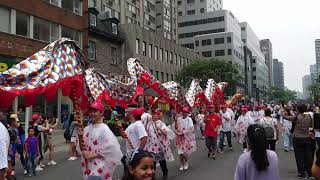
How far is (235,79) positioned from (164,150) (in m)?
40.9

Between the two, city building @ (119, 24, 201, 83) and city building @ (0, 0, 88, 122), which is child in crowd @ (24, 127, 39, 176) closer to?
city building @ (0, 0, 88, 122)

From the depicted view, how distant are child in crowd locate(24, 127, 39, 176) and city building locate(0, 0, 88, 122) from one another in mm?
10854

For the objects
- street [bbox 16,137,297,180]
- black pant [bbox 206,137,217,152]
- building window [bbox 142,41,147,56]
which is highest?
building window [bbox 142,41,147,56]

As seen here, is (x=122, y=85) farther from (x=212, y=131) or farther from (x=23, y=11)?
(x=23, y=11)

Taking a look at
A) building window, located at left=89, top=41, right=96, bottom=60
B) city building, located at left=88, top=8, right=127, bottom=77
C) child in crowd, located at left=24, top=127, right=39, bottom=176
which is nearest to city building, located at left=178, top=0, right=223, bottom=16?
city building, located at left=88, top=8, right=127, bottom=77

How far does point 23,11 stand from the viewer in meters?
24.6

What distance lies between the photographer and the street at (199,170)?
10.2 m

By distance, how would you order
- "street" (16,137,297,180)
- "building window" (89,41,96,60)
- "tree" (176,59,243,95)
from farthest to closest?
1. "tree" (176,59,243,95)
2. "building window" (89,41,96,60)
3. "street" (16,137,297,180)

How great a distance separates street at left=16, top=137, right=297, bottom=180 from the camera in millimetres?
10172

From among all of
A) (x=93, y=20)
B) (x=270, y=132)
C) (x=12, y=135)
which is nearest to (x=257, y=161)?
(x=270, y=132)

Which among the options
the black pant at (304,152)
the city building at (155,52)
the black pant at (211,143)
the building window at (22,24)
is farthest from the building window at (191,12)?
the black pant at (304,152)

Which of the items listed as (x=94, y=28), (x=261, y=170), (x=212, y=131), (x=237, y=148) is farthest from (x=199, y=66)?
(x=261, y=170)

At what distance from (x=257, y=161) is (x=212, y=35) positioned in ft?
300

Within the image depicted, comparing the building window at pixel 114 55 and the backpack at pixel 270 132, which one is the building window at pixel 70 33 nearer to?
the building window at pixel 114 55
